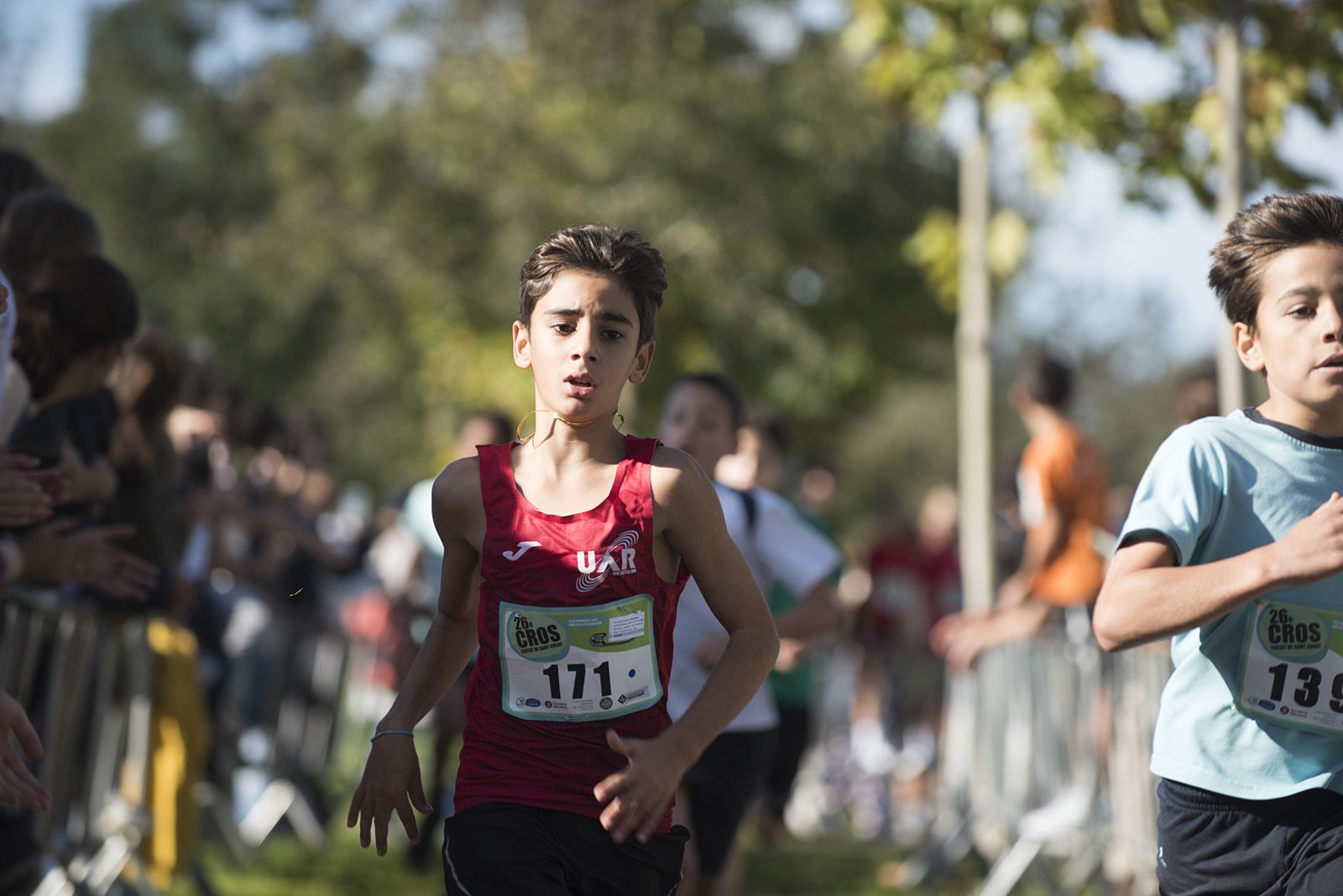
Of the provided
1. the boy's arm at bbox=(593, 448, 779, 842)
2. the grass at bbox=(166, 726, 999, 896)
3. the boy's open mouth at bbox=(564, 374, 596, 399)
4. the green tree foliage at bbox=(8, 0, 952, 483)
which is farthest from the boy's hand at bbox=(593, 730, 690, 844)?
the green tree foliage at bbox=(8, 0, 952, 483)

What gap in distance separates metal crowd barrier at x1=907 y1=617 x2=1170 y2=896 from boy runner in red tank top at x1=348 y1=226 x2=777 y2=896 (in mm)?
3367

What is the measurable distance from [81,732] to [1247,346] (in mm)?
4230

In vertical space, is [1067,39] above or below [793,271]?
below

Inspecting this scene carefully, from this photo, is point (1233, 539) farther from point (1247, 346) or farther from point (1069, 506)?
point (1069, 506)

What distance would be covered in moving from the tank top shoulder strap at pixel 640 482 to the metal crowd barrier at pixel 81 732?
242 cm

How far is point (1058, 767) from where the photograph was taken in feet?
26.2

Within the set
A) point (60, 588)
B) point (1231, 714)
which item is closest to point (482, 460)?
point (1231, 714)

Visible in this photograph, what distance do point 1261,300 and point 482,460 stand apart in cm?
157

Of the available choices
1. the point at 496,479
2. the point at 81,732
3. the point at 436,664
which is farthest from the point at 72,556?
the point at 81,732

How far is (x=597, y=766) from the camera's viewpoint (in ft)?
11.4

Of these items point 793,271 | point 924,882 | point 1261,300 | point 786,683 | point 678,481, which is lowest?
point 924,882

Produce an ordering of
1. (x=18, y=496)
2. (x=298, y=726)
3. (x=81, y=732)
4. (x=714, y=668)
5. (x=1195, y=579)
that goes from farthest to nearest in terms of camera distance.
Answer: (x=298, y=726)
(x=81, y=732)
(x=18, y=496)
(x=714, y=668)
(x=1195, y=579)

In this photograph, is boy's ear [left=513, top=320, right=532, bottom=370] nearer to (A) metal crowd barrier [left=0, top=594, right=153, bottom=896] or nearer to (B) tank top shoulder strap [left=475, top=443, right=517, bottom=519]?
(B) tank top shoulder strap [left=475, top=443, right=517, bottom=519]

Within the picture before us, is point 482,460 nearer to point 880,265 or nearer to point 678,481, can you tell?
point 678,481
